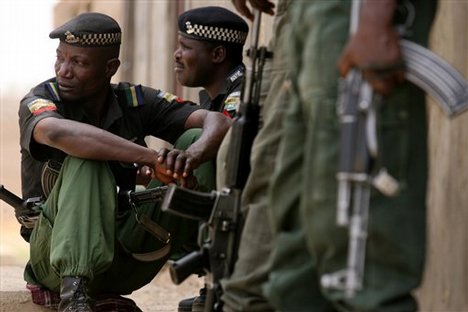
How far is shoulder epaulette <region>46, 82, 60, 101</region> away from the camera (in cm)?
534

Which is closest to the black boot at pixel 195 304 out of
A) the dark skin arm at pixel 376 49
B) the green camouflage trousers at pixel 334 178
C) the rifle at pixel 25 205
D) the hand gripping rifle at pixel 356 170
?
the rifle at pixel 25 205

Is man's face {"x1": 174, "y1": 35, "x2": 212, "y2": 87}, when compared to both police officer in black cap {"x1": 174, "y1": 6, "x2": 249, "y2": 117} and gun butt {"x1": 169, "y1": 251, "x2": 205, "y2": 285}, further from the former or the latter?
gun butt {"x1": 169, "y1": 251, "x2": 205, "y2": 285}

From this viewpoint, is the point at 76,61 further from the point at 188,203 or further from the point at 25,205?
the point at 188,203

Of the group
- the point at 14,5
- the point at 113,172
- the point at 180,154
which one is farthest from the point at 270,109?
the point at 14,5

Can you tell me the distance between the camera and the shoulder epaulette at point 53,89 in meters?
5.34

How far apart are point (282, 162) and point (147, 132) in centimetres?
223

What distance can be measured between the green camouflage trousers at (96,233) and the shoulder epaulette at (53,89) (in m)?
0.42

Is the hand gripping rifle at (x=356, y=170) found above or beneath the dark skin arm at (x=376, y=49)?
beneath

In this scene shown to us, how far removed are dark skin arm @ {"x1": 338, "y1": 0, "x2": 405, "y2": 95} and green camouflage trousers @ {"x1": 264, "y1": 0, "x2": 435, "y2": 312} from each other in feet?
0.28

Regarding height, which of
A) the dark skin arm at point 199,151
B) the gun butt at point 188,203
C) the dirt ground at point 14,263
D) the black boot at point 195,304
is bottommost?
the dirt ground at point 14,263

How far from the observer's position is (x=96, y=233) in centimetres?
494

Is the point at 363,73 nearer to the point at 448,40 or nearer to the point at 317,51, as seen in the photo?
the point at 317,51

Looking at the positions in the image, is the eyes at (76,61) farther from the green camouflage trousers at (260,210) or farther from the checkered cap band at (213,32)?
the green camouflage trousers at (260,210)

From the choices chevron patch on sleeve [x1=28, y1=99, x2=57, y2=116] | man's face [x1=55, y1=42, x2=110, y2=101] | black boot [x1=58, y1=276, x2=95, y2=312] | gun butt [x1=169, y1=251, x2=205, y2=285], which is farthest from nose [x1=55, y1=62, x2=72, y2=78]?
gun butt [x1=169, y1=251, x2=205, y2=285]
